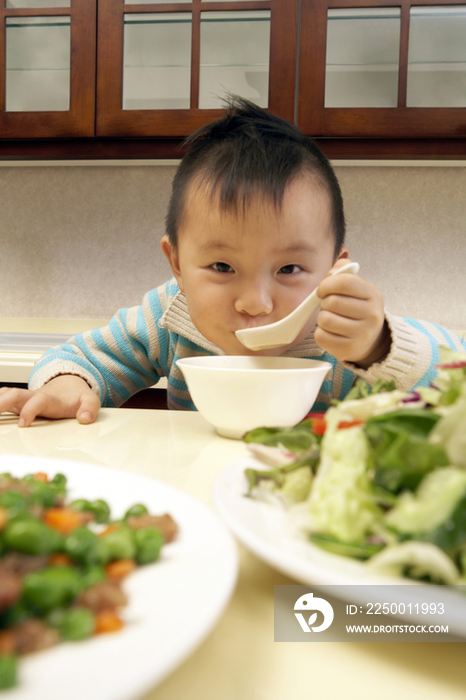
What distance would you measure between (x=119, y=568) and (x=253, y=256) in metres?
0.70

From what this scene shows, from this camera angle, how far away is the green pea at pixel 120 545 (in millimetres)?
243

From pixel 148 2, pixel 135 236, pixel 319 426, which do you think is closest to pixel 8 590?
pixel 319 426

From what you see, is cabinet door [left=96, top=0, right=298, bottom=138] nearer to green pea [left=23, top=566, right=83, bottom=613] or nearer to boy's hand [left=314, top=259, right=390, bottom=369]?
boy's hand [left=314, top=259, right=390, bottom=369]

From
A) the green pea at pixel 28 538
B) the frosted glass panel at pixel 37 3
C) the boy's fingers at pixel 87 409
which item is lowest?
the boy's fingers at pixel 87 409

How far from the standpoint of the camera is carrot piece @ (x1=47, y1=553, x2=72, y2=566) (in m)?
0.23

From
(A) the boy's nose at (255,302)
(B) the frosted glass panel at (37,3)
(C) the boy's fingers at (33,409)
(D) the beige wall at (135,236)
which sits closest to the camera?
(C) the boy's fingers at (33,409)

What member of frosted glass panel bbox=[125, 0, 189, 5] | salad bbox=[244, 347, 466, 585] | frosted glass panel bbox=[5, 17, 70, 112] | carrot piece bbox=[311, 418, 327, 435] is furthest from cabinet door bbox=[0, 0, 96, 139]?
salad bbox=[244, 347, 466, 585]

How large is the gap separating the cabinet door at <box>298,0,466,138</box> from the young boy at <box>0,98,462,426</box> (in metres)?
0.58

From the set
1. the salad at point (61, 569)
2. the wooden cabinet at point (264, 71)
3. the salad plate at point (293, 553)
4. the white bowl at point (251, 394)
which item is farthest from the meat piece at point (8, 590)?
the wooden cabinet at point (264, 71)

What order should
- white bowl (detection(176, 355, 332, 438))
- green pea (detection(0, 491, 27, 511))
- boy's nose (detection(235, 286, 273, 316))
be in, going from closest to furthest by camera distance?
1. green pea (detection(0, 491, 27, 511))
2. white bowl (detection(176, 355, 332, 438))
3. boy's nose (detection(235, 286, 273, 316))

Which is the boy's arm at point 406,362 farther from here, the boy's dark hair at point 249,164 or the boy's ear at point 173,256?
the boy's ear at point 173,256

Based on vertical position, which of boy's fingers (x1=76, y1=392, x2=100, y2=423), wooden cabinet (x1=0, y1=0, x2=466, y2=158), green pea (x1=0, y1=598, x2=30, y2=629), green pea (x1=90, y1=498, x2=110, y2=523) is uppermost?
wooden cabinet (x1=0, y1=0, x2=466, y2=158)

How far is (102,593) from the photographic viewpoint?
0.68 feet

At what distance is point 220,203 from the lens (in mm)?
902
